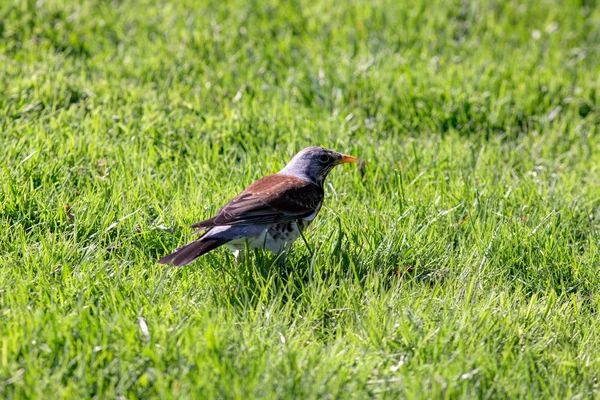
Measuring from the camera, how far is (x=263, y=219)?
4.93 meters

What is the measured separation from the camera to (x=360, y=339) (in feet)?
13.7

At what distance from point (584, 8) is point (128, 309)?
7.69 meters

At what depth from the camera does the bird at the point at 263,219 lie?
4.64 m

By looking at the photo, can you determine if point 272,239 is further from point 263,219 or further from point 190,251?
point 190,251

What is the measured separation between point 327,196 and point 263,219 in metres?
1.08

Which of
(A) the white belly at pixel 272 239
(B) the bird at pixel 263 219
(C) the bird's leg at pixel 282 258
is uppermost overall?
(B) the bird at pixel 263 219

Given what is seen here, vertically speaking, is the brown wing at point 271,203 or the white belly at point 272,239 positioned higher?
the brown wing at point 271,203

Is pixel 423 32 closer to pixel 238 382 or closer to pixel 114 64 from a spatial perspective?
pixel 114 64

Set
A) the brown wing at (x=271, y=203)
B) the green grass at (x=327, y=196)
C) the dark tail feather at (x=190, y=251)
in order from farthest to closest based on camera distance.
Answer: the brown wing at (x=271, y=203)
the dark tail feather at (x=190, y=251)
the green grass at (x=327, y=196)

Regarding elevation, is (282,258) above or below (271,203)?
below

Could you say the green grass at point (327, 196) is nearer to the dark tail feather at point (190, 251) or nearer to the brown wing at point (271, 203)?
the dark tail feather at point (190, 251)

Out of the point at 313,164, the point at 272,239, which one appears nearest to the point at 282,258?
the point at 272,239

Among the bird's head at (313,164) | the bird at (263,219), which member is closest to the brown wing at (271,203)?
the bird at (263,219)

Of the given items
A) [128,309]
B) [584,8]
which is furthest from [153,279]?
[584,8]
